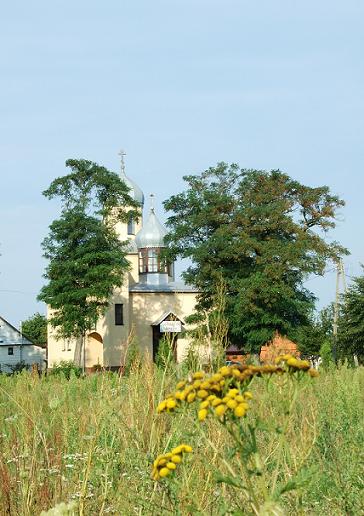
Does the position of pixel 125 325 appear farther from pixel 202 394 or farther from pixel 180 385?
pixel 202 394

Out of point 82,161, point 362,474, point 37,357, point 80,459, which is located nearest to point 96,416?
point 80,459

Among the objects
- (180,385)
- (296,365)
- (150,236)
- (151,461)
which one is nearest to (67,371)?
(151,461)

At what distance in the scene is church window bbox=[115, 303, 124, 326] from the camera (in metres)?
72.1

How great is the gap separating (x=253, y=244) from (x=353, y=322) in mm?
10956

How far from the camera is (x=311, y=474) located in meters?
3.41

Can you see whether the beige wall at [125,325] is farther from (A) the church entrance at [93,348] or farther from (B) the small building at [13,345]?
(B) the small building at [13,345]

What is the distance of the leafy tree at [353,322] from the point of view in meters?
40.0

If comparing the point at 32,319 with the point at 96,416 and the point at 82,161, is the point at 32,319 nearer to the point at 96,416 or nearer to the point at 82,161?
the point at 82,161

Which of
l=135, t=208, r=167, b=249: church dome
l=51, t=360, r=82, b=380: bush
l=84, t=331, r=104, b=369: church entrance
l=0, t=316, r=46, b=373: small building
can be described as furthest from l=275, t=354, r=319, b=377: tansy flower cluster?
l=0, t=316, r=46, b=373: small building

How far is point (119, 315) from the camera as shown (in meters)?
72.8

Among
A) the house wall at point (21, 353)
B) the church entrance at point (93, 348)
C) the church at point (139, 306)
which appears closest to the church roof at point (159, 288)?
the church at point (139, 306)

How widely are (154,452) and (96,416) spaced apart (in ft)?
3.62

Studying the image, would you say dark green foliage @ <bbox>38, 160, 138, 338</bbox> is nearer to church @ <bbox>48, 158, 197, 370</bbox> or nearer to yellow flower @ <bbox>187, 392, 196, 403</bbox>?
church @ <bbox>48, 158, 197, 370</bbox>

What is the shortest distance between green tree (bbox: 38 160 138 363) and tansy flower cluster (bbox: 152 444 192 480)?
49.2 metres
